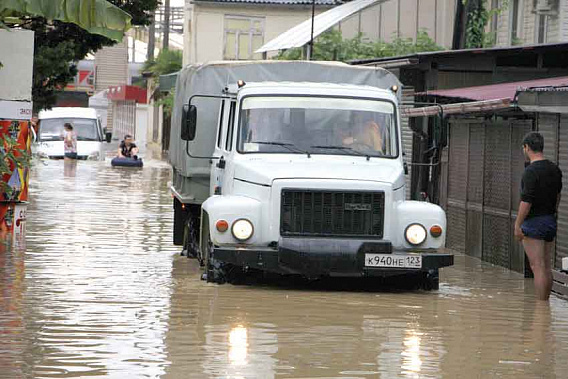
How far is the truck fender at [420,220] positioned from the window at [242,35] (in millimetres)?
41889

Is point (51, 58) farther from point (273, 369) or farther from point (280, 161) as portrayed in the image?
point (273, 369)

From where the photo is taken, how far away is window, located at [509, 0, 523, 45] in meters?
31.5

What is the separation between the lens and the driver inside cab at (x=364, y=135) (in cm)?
1530

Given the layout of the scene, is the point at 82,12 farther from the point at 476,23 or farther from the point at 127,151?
the point at 127,151

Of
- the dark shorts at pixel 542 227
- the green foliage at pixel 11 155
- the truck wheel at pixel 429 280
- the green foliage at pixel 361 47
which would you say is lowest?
the truck wheel at pixel 429 280

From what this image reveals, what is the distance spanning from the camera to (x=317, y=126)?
A: 1531cm

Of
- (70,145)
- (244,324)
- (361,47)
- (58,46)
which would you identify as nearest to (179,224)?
(244,324)

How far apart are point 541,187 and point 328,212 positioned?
2.18m

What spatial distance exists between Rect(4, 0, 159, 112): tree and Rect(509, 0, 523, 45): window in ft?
27.0

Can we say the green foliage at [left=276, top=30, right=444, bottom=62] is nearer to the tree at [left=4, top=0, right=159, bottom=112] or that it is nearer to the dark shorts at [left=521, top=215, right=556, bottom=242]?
the tree at [left=4, top=0, right=159, bottom=112]

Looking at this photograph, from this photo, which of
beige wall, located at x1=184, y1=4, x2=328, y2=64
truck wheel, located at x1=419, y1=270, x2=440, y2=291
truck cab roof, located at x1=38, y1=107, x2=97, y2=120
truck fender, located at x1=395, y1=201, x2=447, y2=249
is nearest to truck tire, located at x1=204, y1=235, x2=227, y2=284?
truck fender, located at x1=395, y1=201, x2=447, y2=249

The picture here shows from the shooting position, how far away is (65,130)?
143ft

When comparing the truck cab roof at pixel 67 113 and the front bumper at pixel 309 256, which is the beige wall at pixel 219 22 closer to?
the truck cab roof at pixel 67 113

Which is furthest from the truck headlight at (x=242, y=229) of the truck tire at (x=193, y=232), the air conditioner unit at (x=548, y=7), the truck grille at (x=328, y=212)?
the air conditioner unit at (x=548, y=7)
